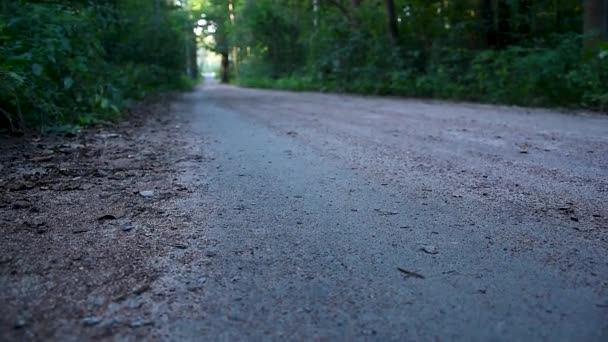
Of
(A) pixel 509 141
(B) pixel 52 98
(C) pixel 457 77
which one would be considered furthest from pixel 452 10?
(B) pixel 52 98

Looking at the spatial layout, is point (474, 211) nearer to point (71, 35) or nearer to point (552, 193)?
point (552, 193)

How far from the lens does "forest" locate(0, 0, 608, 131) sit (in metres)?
7.47

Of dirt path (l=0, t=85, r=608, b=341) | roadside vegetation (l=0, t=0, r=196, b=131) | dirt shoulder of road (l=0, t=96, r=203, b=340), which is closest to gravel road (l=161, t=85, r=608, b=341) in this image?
dirt path (l=0, t=85, r=608, b=341)

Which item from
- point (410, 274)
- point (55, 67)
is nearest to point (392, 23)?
point (55, 67)

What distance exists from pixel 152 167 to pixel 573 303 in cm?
403

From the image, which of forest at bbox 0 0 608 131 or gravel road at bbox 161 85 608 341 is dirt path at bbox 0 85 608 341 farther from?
forest at bbox 0 0 608 131

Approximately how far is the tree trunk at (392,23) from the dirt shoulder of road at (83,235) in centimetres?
1424

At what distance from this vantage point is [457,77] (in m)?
15.3

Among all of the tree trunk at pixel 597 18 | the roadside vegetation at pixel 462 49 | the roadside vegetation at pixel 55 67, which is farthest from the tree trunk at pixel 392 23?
the roadside vegetation at pixel 55 67

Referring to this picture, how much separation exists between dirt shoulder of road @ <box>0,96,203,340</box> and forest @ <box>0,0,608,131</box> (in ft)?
5.70

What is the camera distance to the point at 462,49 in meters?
15.9

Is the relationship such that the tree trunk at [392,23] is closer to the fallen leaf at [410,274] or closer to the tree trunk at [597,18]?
the tree trunk at [597,18]

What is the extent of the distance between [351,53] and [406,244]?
1898cm

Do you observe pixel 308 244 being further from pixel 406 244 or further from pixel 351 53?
pixel 351 53
